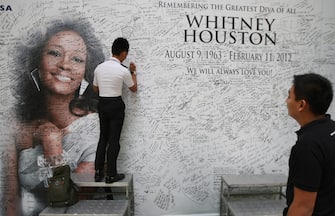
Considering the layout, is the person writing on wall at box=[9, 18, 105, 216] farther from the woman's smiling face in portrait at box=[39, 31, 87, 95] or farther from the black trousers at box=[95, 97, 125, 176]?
the black trousers at box=[95, 97, 125, 176]

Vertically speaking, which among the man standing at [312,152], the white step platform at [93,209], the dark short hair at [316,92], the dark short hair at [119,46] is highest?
the dark short hair at [119,46]

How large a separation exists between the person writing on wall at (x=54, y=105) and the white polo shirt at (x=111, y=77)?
28 centimetres

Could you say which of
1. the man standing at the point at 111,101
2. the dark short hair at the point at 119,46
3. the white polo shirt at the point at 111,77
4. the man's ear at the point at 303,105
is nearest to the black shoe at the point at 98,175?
the man standing at the point at 111,101

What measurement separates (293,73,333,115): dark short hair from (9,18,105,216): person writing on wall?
1833 mm

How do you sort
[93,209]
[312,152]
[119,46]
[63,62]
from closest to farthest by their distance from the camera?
[312,152] → [93,209] → [119,46] → [63,62]

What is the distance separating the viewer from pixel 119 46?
235 cm

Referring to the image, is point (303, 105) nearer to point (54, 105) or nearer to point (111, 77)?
point (111, 77)

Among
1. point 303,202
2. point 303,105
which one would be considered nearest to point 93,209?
point 303,202

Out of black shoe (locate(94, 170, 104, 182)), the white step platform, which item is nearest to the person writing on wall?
black shoe (locate(94, 170, 104, 182))

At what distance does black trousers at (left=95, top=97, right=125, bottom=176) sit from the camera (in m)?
2.34

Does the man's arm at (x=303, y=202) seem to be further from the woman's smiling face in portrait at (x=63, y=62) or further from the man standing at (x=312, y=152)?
the woman's smiling face in portrait at (x=63, y=62)

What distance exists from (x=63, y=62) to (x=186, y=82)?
1.09 meters

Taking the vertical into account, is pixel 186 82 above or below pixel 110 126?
above

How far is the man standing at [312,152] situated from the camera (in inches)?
43.1
